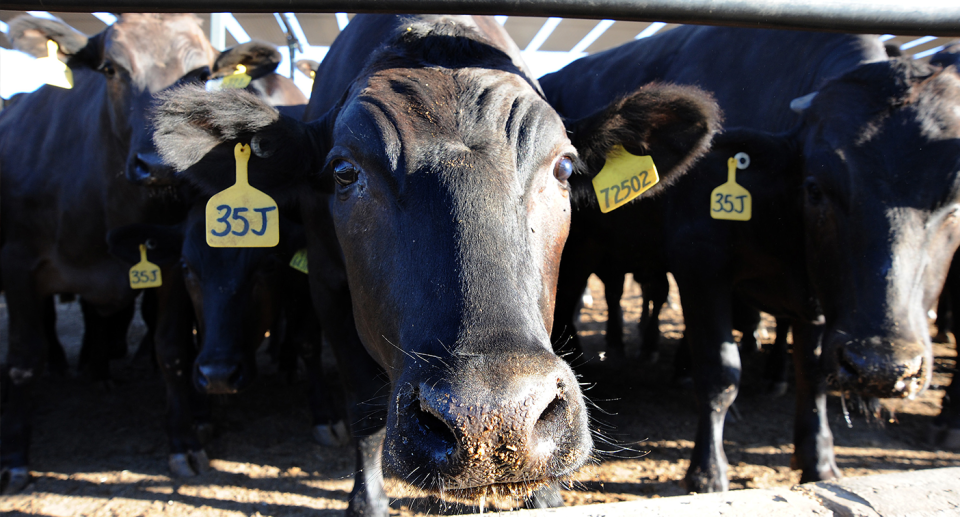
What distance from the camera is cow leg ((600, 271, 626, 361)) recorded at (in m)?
6.40

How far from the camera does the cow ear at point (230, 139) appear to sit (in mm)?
2564

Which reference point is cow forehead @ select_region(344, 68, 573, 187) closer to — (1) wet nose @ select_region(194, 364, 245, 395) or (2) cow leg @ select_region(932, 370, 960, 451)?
(1) wet nose @ select_region(194, 364, 245, 395)

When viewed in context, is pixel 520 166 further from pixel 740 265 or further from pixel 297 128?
pixel 740 265

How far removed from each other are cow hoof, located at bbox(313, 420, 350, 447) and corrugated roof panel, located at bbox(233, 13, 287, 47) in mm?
5175

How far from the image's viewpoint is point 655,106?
8.94ft

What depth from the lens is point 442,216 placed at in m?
1.95

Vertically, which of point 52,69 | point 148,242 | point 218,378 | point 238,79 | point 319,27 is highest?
point 319,27

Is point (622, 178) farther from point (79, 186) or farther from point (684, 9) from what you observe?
point (79, 186)

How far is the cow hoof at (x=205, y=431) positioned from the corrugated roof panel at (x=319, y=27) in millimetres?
5159

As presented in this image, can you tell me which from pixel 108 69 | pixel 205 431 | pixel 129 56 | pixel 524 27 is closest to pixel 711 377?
pixel 205 431

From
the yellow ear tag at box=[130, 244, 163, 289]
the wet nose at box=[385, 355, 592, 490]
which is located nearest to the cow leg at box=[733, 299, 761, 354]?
the wet nose at box=[385, 355, 592, 490]

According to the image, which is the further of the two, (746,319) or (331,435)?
(746,319)

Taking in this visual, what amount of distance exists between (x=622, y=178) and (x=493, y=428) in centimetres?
188

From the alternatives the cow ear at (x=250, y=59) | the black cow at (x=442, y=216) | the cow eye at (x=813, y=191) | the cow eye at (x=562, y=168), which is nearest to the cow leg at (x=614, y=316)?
the cow eye at (x=813, y=191)
